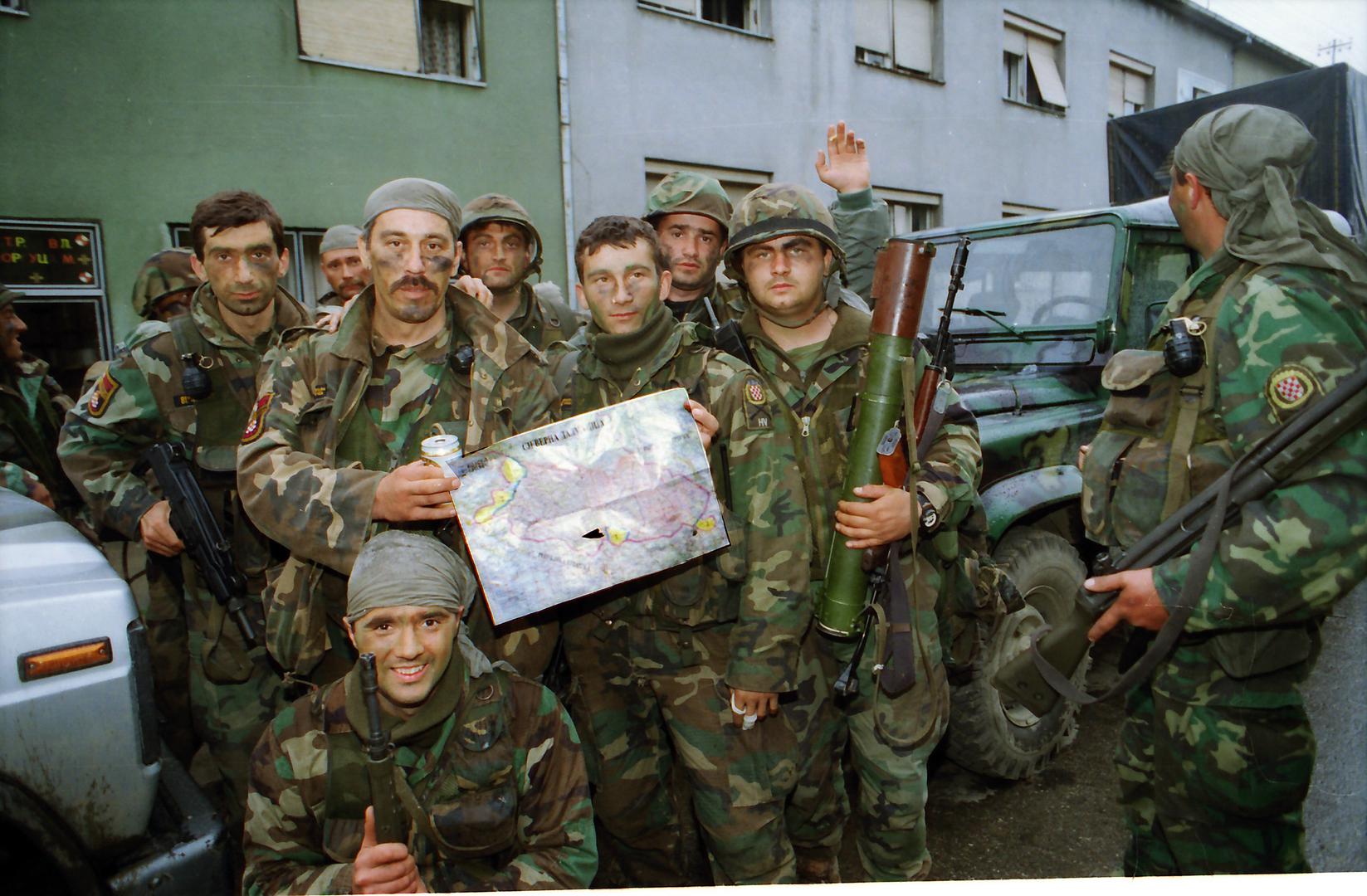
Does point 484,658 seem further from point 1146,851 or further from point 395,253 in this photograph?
point 1146,851

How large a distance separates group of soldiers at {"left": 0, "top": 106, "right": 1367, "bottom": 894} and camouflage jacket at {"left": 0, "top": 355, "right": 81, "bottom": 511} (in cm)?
57

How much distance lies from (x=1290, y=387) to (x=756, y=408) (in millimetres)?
1071

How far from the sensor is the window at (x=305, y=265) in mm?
6172

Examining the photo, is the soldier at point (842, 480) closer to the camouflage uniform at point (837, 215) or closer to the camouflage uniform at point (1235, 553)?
the camouflage uniform at point (1235, 553)

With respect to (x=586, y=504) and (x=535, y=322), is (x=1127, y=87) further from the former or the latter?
(x=586, y=504)

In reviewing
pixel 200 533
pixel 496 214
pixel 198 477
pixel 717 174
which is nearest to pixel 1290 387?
pixel 496 214

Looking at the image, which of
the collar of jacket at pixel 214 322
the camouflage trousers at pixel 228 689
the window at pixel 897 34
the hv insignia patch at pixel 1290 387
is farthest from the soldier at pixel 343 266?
the window at pixel 897 34

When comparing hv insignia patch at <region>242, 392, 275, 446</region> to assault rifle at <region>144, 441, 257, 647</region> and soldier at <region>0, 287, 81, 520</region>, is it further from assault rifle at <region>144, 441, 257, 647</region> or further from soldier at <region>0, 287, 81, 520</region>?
soldier at <region>0, 287, 81, 520</region>

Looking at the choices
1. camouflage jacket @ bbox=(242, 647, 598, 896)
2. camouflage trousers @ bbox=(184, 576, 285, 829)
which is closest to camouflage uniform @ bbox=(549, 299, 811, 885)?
camouflage jacket @ bbox=(242, 647, 598, 896)

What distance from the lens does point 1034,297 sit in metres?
3.66

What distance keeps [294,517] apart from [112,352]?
455 cm

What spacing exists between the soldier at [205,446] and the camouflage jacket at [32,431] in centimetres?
87

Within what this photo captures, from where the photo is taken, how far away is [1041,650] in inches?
76.9

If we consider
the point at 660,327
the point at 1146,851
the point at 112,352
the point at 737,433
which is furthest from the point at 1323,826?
the point at 112,352
